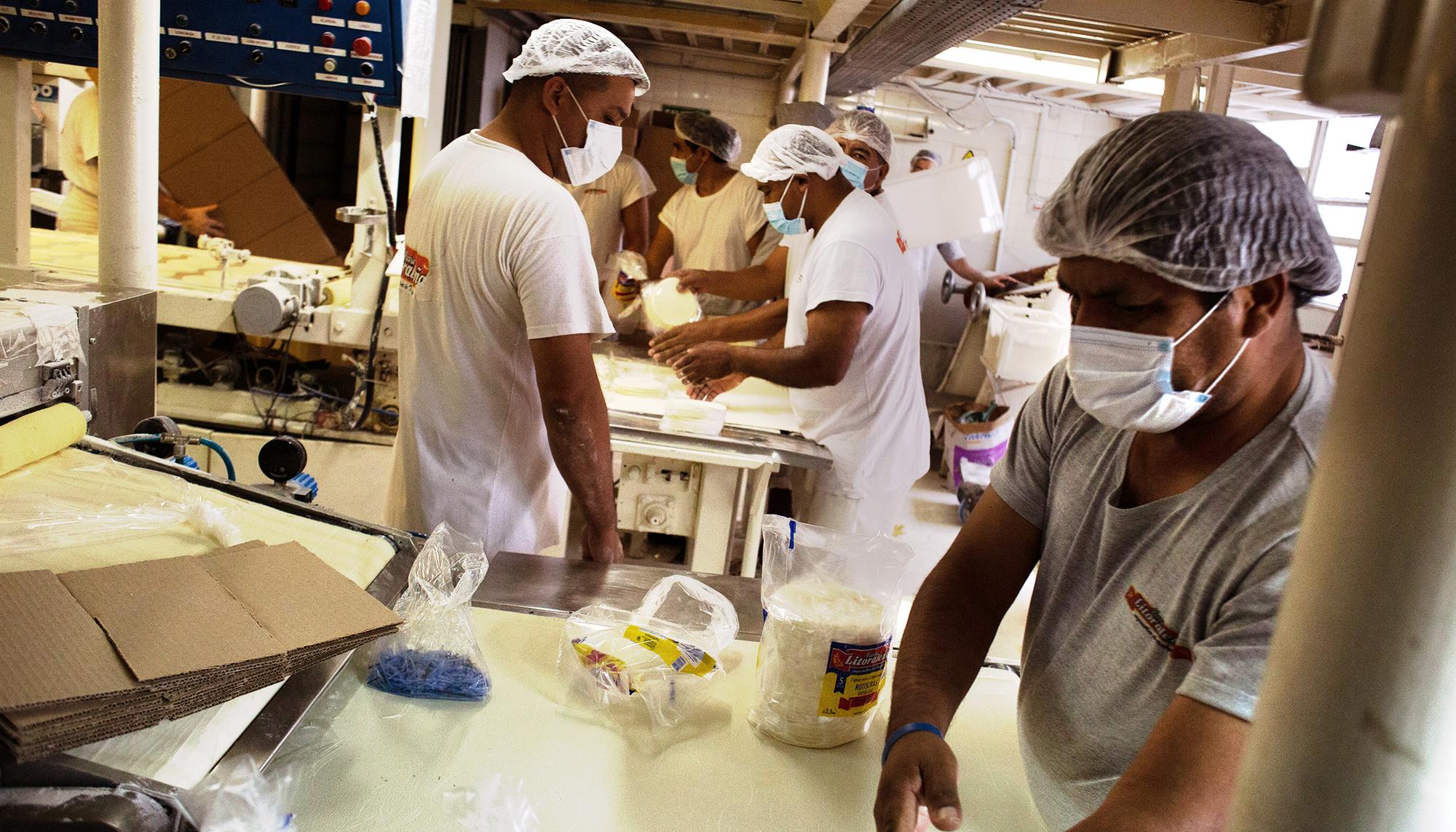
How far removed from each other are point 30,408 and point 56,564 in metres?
0.52

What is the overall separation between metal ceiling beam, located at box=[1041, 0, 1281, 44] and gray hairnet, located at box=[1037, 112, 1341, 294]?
105 inches

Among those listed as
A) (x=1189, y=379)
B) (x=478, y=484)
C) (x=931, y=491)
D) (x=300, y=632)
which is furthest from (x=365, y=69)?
(x=931, y=491)

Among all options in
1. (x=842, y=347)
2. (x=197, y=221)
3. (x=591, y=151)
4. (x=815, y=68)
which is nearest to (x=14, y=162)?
(x=591, y=151)

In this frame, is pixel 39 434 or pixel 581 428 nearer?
pixel 39 434

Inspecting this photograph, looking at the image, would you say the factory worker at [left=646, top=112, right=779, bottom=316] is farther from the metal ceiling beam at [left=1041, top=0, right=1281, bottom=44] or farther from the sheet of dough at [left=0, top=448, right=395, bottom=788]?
the sheet of dough at [left=0, top=448, right=395, bottom=788]

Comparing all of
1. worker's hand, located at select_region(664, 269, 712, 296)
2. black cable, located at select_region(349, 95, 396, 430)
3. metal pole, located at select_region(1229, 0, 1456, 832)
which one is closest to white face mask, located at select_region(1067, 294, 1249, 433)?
metal pole, located at select_region(1229, 0, 1456, 832)

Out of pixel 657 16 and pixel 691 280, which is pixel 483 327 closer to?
pixel 691 280

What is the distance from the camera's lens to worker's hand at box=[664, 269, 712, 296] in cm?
360

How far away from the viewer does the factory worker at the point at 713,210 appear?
4352mm

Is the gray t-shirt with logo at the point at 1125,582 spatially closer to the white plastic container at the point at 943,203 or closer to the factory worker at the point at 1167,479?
the factory worker at the point at 1167,479

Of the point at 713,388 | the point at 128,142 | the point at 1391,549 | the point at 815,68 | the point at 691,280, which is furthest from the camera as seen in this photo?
the point at 815,68

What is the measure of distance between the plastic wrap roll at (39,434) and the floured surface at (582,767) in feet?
2.03

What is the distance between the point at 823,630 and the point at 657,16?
4705 millimetres

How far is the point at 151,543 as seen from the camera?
1313 mm
